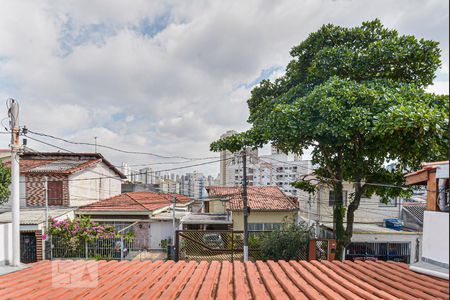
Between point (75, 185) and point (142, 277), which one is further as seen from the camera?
point (75, 185)

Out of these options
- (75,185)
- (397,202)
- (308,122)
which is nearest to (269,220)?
(397,202)

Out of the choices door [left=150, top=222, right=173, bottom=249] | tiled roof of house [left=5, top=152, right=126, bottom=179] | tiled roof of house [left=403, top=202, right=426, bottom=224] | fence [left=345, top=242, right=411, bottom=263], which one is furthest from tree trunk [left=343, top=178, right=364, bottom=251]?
tiled roof of house [left=5, top=152, right=126, bottom=179]

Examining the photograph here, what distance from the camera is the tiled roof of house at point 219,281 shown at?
8.87 ft

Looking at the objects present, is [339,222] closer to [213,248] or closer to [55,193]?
[213,248]

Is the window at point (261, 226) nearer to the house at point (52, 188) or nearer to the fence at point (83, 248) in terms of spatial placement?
the fence at point (83, 248)

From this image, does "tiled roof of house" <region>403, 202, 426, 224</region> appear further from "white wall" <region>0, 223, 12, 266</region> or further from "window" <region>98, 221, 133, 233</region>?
"white wall" <region>0, 223, 12, 266</region>

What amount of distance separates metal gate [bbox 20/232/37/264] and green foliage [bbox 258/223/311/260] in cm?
1079

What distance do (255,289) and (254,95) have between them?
8849 mm

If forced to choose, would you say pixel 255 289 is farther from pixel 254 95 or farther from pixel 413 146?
pixel 254 95

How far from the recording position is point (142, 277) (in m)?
3.30

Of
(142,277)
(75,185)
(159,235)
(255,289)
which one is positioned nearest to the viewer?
(255,289)

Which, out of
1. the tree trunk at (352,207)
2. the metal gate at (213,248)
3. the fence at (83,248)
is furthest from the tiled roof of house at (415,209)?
the fence at (83,248)

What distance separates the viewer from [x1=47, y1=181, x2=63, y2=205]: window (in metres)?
13.8

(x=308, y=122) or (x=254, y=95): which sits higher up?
(x=254, y=95)
